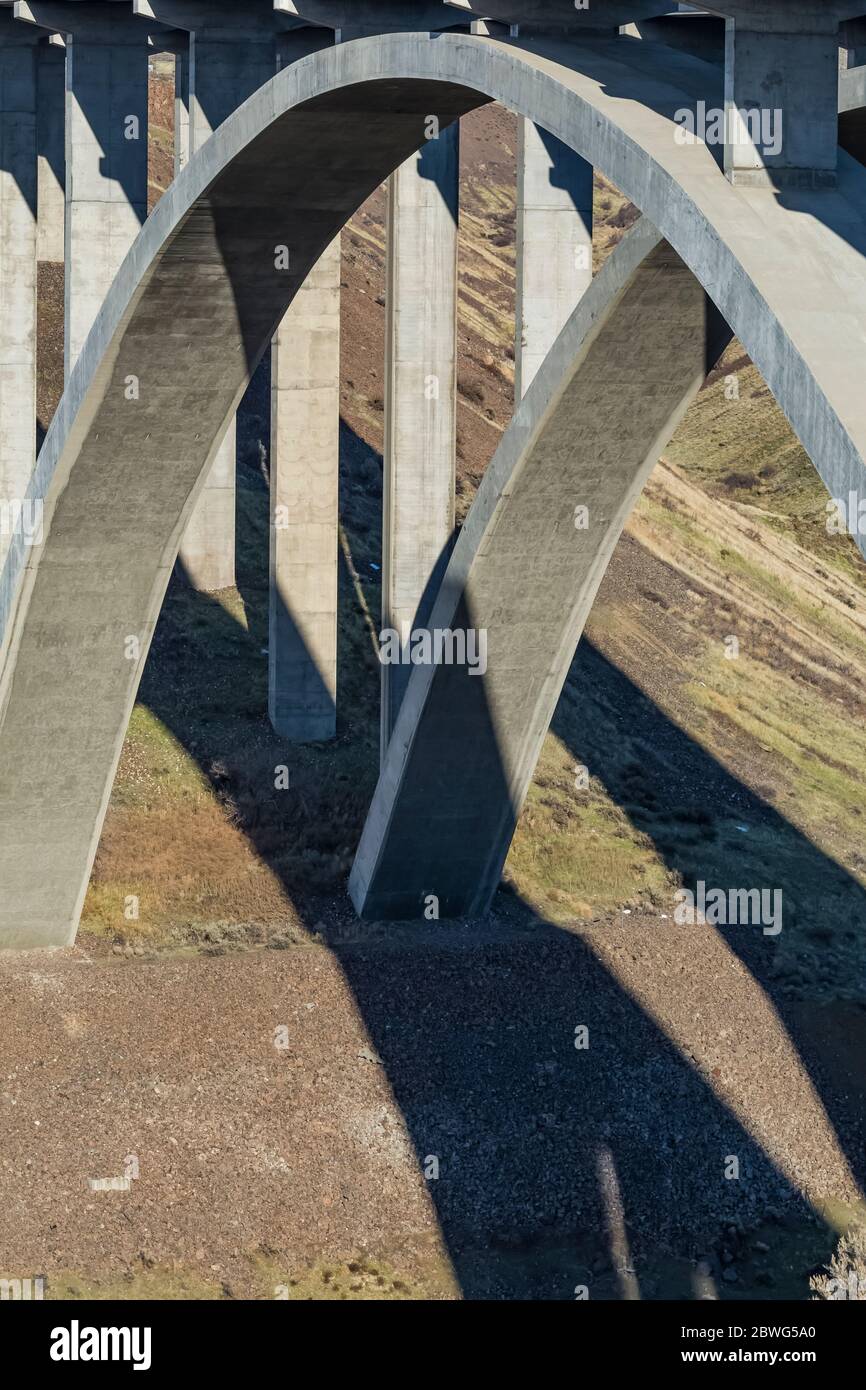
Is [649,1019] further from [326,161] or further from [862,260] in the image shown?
[862,260]

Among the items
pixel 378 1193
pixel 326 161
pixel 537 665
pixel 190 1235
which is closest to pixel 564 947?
pixel 537 665
